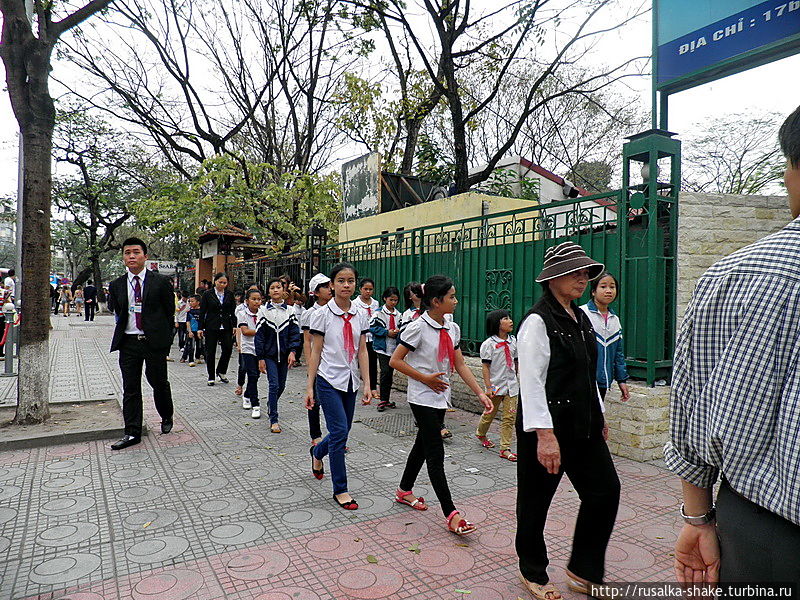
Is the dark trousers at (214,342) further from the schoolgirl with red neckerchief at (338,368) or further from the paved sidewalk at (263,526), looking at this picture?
the schoolgirl with red neckerchief at (338,368)

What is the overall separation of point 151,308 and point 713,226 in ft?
19.5

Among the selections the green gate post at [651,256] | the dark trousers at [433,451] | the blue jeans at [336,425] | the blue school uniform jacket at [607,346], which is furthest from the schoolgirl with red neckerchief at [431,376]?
the green gate post at [651,256]

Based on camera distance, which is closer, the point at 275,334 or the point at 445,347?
the point at 445,347

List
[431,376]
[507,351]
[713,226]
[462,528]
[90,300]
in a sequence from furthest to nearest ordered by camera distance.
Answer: [90,300] < [507,351] < [713,226] < [431,376] < [462,528]

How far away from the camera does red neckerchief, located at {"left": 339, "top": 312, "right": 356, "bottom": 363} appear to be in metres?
4.41

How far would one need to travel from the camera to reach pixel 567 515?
13.3 feet

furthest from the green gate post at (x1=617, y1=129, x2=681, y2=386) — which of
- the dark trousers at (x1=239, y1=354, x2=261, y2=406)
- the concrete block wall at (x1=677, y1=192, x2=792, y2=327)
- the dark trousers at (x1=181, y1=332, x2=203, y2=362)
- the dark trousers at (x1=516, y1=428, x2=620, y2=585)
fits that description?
the dark trousers at (x1=181, y1=332, x2=203, y2=362)

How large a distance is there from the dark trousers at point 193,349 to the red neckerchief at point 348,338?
8.34m

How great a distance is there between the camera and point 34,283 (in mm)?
5984

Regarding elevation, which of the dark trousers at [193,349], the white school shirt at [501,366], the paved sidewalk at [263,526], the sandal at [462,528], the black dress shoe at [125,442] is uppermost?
the white school shirt at [501,366]

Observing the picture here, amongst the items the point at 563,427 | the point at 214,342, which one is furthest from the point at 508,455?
the point at 214,342

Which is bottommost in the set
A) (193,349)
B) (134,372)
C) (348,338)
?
(193,349)

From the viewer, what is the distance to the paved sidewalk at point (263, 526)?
9.94 feet

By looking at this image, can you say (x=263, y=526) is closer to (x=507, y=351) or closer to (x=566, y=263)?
(x=566, y=263)
